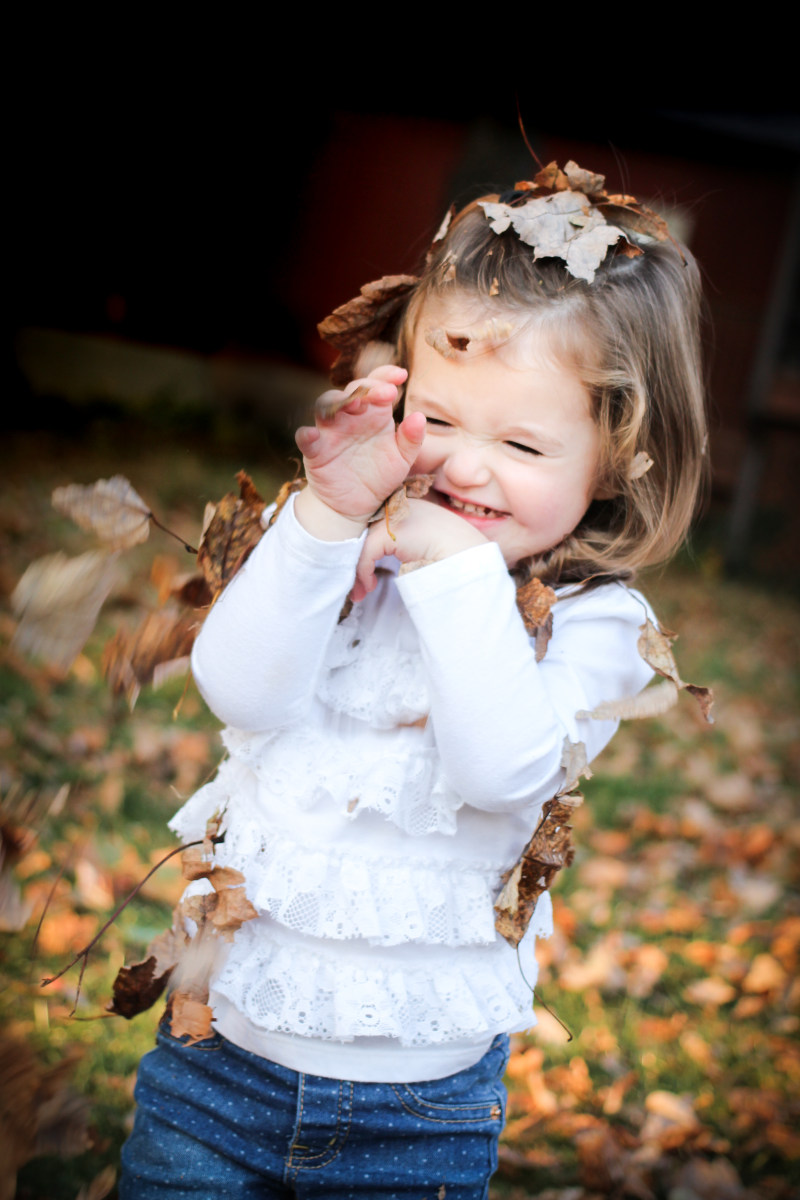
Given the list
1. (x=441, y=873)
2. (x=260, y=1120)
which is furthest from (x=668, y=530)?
(x=260, y=1120)

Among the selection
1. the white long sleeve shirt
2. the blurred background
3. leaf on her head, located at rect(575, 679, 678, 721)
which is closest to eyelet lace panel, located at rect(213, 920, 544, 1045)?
the white long sleeve shirt

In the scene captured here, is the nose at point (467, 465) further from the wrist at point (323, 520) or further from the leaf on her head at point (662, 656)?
the leaf on her head at point (662, 656)

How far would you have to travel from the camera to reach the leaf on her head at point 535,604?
1509 millimetres

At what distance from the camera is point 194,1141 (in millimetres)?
1559

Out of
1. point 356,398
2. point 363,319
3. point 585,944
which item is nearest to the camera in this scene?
point 356,398

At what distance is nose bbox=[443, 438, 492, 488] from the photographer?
146 cm

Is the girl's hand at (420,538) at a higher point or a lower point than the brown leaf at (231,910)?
higher

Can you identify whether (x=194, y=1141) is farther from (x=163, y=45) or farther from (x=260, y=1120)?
(x=163, y=45)

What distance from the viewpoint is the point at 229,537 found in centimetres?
157

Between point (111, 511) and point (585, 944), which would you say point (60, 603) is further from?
point (585, 944)

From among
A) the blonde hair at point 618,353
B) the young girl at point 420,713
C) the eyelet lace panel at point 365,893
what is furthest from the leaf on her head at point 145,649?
the blonde hair at point 618,353

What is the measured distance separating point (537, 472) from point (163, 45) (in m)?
8.44

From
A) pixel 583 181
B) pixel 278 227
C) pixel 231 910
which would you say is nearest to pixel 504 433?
pixel 583 181

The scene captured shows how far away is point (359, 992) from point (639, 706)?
562mm
